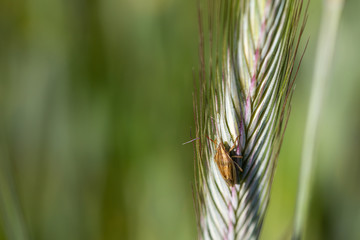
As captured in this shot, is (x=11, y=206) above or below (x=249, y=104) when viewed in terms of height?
below

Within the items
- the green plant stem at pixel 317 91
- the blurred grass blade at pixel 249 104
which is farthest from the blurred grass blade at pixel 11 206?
the green plant stem at pixel 317 91

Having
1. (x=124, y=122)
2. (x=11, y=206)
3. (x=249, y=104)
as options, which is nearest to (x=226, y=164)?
(x=249, y=104)

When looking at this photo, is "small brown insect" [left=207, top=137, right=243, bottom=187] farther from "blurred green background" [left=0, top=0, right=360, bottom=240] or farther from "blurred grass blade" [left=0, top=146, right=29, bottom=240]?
"blurred green background" [left=0, top=0, right=360, bottom=240]

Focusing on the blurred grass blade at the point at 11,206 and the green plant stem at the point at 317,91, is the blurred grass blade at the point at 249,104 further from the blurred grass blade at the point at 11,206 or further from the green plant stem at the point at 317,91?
the blurred grass blade at the point at 11,206

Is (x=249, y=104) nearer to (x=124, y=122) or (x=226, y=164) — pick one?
(x=226, y=164)

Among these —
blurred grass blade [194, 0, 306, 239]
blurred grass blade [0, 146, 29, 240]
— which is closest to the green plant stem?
blurred grass blade [194, 0, 306, 239]

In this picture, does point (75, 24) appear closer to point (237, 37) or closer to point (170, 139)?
point (170, 139)
